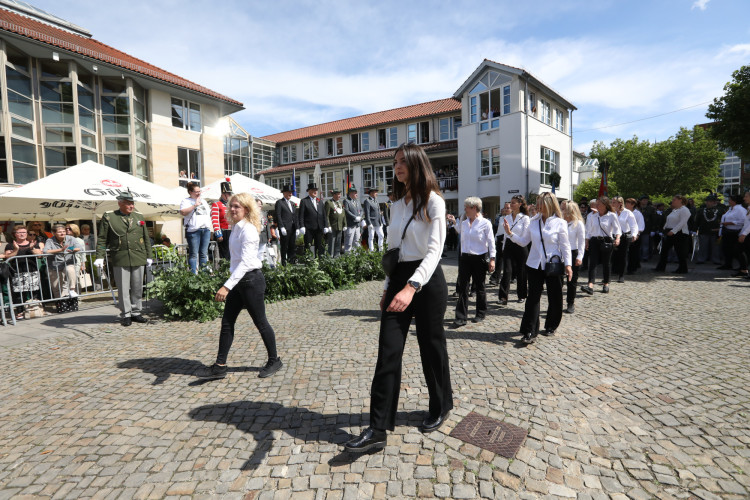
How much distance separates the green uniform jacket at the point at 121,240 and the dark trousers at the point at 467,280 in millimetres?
5196

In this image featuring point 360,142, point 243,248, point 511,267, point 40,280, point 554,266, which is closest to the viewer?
point 243,248

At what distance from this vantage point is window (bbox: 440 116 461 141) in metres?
32.2

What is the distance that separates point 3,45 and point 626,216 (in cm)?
2214

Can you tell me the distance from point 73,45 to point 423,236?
70.9ft

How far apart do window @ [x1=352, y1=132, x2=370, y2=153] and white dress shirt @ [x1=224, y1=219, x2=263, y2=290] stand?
34164 mm

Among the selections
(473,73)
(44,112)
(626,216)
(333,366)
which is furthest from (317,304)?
(473,73)

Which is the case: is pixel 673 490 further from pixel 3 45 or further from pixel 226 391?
pixel 3 45

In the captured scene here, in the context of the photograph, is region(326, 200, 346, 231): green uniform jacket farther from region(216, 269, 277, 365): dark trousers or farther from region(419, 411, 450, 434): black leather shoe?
region(419, 411, 450, 434): black leather shoe

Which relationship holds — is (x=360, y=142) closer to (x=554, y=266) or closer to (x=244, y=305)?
(x=554, y=266)

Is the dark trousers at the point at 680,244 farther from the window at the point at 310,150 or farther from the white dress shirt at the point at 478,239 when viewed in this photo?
the window at the point at 310,150

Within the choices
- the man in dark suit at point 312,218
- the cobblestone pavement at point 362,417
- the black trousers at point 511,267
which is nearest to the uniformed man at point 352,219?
the man in dark suit at point 312,218

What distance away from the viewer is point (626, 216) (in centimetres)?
895

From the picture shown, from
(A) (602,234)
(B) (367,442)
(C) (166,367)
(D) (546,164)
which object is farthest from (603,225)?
(D) (546,164)

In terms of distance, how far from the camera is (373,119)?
122 feet
